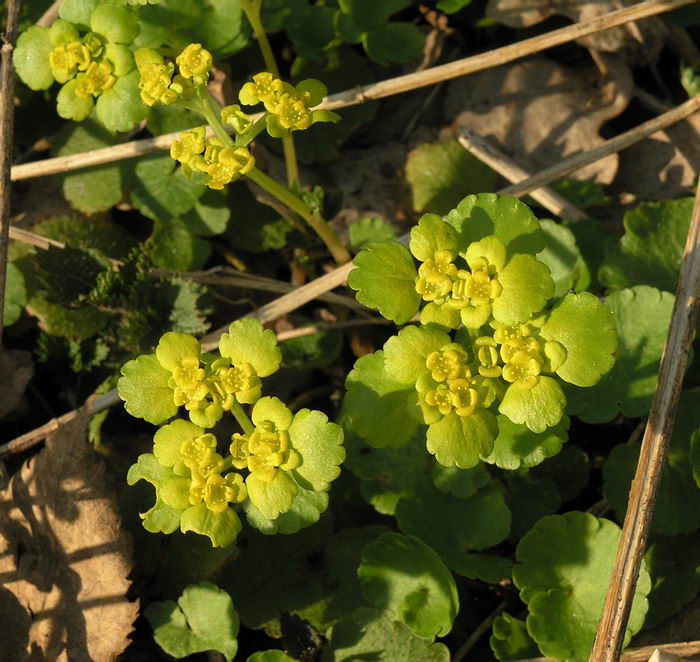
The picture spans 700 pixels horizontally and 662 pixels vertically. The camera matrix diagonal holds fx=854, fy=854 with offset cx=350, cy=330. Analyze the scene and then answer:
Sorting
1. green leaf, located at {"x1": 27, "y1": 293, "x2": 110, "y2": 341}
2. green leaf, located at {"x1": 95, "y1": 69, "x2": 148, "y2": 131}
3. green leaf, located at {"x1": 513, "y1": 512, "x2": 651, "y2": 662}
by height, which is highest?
green leaf, located at {"x1": 95, "y1": 69, "x2": 148, "y2": 131}

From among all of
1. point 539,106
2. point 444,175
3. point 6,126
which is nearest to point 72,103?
point 6,126

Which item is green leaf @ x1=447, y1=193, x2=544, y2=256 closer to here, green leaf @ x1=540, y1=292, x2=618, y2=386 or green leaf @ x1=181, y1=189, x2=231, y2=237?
green leaf @ x1=540, y1=292, x2=618, y2=386

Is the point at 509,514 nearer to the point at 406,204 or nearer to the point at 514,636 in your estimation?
the point at 514,636

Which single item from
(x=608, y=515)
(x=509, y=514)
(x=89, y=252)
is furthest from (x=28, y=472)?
(x=608, y=515)

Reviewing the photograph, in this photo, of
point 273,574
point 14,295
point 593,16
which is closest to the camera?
point 273,574

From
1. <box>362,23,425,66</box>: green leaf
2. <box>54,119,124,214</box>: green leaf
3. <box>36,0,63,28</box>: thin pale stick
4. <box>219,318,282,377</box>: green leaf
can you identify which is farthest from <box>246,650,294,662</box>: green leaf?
<box>36,0,63,28</box>: thin pale stick

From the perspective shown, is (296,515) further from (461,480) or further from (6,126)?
(6,126)

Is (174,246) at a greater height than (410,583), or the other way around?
(174,246)
